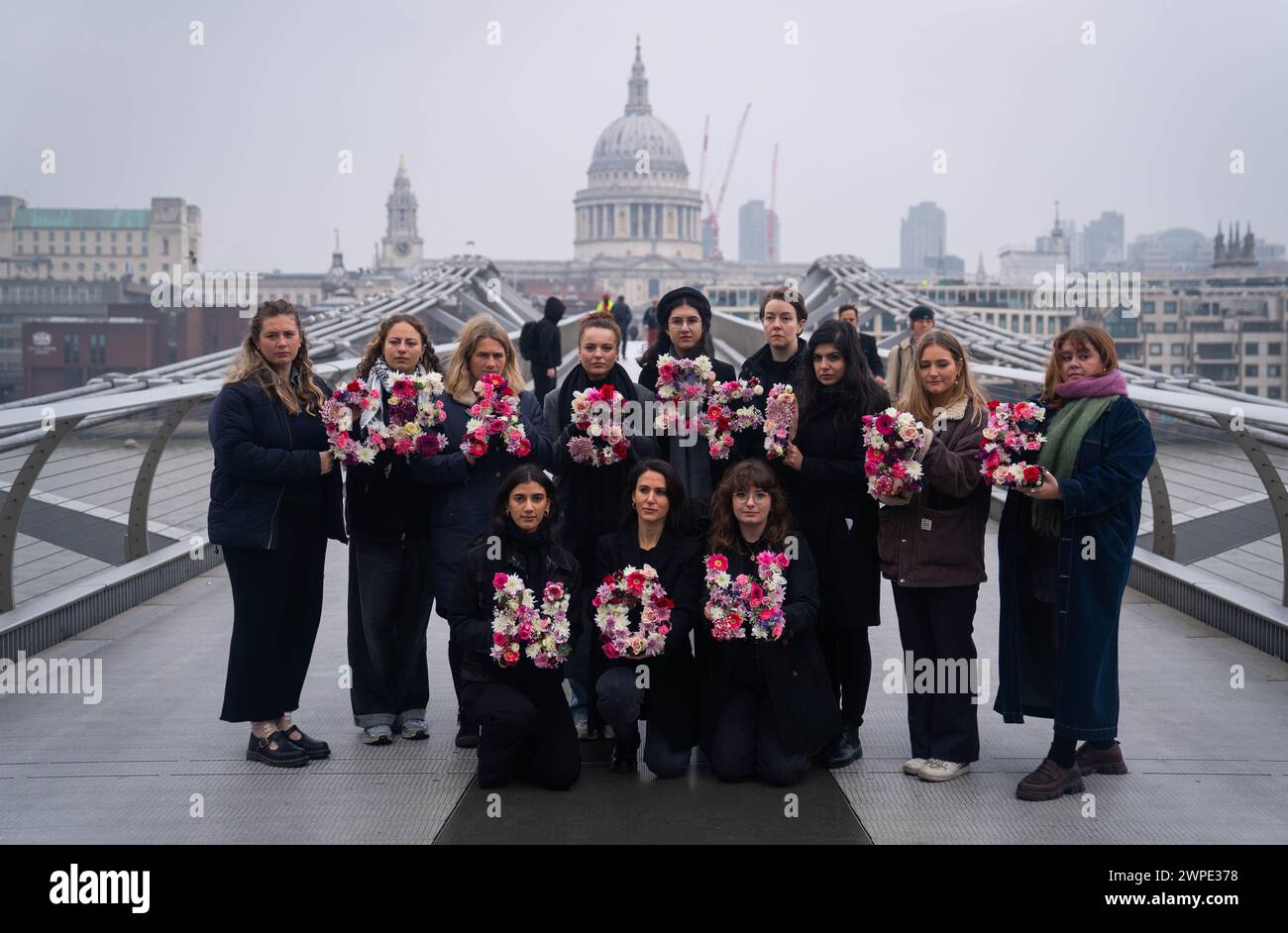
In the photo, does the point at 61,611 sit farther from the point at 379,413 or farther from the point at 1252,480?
the point at 1252,480

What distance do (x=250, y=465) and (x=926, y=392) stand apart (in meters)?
2.54

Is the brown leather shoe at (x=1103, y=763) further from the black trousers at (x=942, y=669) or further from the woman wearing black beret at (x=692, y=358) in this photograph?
the woman wearing black beret at (x=692, y=358)

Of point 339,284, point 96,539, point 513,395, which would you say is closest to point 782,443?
point 513,395

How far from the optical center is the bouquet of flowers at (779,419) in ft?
18.3

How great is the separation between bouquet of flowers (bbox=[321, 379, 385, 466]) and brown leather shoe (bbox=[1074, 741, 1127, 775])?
9.45ft

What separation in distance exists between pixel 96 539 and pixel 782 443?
16.5 feet

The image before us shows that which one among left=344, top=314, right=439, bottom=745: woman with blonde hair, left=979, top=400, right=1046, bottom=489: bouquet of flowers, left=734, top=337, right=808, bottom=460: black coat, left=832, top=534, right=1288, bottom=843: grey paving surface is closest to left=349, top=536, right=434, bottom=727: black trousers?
left=344, top=314, right=439, bottom=745: woman with blonde hair

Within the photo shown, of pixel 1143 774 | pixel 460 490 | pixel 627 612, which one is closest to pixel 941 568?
pixel 1143 774

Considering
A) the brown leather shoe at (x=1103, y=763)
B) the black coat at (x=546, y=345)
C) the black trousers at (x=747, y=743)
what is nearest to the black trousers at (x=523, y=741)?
the black trousers at (x=747, y=743)

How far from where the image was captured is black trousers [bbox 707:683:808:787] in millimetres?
5242

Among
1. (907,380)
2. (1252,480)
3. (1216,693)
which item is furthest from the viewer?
(1252,480)

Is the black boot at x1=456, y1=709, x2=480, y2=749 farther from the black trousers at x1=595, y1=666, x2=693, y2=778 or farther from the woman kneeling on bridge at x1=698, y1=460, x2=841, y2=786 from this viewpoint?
the woman kneeling on bridge at x1=698, y1=460, x2=841, y2=786

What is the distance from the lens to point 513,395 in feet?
18.7

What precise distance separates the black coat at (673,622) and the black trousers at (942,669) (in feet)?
2.51
